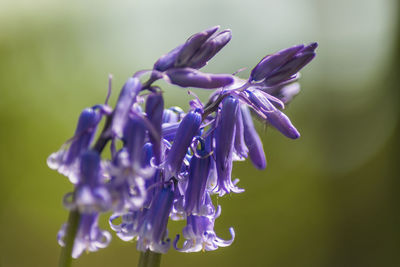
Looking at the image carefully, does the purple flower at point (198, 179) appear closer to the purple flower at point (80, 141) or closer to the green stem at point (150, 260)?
the green stem at point (150, 260)

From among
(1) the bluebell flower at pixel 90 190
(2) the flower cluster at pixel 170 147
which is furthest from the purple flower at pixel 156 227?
(1) the bluebell flower at pixel 90 190

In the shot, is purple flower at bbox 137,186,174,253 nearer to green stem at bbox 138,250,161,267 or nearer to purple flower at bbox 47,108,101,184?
green stem at bbox 138,250,161,267

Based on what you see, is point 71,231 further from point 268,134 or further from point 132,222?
point 268,134

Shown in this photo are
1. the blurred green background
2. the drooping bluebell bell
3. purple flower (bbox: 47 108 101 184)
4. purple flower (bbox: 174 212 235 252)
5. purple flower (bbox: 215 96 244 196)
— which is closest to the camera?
the drooping bluebell bell

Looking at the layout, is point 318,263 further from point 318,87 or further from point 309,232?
point 318,87

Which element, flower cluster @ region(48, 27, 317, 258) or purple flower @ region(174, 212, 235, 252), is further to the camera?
purple flower @ region(174, 212, 235, 252)

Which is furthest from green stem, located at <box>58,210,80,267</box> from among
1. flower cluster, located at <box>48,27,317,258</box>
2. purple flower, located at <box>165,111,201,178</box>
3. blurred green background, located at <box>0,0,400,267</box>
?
blurred green background, located at <box>0,0,400,267</box>
